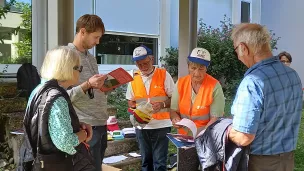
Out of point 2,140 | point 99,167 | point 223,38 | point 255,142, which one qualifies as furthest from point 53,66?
point 223,38

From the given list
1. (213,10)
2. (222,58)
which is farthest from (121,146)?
(213,10)

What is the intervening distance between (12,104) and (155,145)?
2044 millimetres

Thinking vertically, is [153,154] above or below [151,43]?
below

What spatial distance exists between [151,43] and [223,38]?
7.54ft

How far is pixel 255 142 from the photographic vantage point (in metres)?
1.99

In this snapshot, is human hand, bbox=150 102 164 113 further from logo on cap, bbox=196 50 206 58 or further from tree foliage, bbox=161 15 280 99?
tree foliage, bbox=161 15 280 99

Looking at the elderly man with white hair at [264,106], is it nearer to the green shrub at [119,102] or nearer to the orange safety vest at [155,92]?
the orange safety vest at [155,92]

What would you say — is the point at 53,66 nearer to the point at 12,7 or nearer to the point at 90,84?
the point at 90,84

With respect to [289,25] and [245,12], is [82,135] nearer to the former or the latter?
[245,12]

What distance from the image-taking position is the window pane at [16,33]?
192 inches

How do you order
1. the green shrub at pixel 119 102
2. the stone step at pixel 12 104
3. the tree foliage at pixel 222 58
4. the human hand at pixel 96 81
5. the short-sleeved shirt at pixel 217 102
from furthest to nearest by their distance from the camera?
the tree foliage at pixel 222 58
the green shrub at pixel 119 102
the stone step at pixel 12 104
the short-sleeved shirt at pixel 217 102
the human hand at pixel 96 81

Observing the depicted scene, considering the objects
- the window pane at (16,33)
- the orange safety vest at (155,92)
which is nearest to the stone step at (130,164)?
the orange safety vest at (155,92)

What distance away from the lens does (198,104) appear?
300 centimetres

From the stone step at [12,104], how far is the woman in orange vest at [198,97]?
2.28 meters
